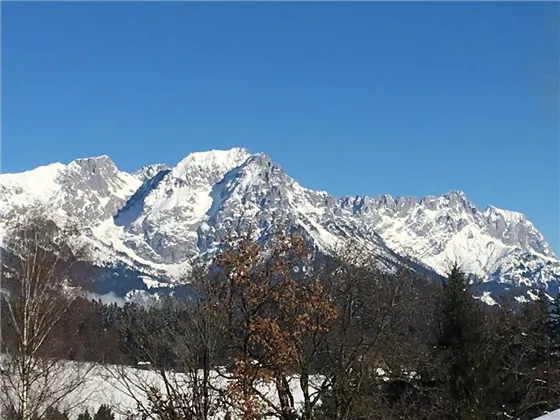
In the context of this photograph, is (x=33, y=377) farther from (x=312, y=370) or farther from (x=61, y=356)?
(x=312, y=370)

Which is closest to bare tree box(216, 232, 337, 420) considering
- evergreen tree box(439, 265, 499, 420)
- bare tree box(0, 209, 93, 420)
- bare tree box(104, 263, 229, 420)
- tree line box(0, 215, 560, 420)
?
tree line box(0, 215, 560, 420)

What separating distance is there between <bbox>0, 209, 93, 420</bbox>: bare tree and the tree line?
4cm

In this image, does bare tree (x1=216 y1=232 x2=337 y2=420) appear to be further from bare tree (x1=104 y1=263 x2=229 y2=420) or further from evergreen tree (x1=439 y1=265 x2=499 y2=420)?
evergreen tree (x1=439 y1=265 x2=499 y2=420)

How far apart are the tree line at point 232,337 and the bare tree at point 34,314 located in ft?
0.12

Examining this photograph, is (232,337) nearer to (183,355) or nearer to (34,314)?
(183,355)

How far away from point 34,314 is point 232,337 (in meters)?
4.04

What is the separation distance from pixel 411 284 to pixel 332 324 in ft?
15.1

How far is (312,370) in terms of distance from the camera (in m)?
17.0

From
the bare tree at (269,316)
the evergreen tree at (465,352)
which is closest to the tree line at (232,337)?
the bare tree at (269,316)

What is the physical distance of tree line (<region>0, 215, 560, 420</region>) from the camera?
13336 mm

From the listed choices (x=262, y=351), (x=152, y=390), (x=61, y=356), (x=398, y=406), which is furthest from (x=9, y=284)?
(x=398, y=406)

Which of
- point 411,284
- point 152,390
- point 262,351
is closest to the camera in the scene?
point 152,390

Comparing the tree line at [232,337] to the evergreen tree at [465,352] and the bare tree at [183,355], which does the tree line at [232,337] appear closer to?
the bare tree at [183,355]

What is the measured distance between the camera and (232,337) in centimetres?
1494
